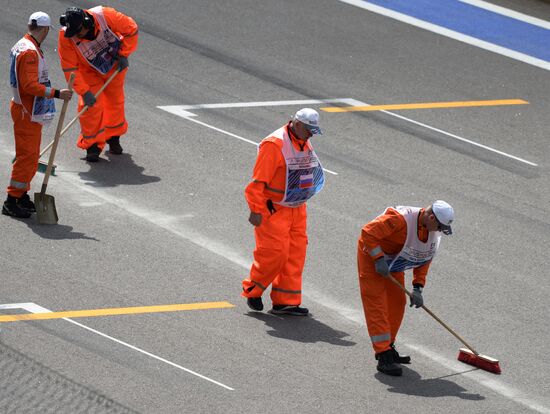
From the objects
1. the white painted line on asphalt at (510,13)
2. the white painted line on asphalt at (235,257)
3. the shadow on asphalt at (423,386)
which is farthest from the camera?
the white painted line on asphalt at (510,13)

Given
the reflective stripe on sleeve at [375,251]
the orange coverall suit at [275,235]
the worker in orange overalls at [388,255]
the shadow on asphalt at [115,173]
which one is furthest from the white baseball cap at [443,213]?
the shadow on asphalt at [115,173]

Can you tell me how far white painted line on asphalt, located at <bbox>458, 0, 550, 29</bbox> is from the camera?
24.6 meters

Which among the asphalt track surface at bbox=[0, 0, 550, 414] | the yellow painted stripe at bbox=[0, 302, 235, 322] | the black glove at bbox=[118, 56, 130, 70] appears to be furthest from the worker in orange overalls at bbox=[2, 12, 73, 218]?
the yellow painted stripe at bbox=[0, 302, 235, 322]

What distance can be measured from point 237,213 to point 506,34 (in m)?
10.5

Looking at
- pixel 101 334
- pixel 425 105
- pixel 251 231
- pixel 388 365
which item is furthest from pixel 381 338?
pixel 425 105

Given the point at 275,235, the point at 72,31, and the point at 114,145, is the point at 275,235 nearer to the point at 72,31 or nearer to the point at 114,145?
the point at 72,31

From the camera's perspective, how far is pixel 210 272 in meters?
13.1

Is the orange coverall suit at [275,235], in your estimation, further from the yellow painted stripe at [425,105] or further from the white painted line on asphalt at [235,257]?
the yellow painted stripe at [425,105]

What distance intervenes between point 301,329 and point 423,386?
1.43m

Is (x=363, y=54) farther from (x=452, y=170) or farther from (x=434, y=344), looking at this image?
(x=434, y=344)

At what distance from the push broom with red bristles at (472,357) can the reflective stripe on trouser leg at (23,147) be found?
4486 mm

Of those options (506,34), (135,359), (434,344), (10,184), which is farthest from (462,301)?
(506,34)

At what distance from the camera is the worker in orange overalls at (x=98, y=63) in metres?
15.8

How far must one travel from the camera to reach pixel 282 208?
1216 cm
